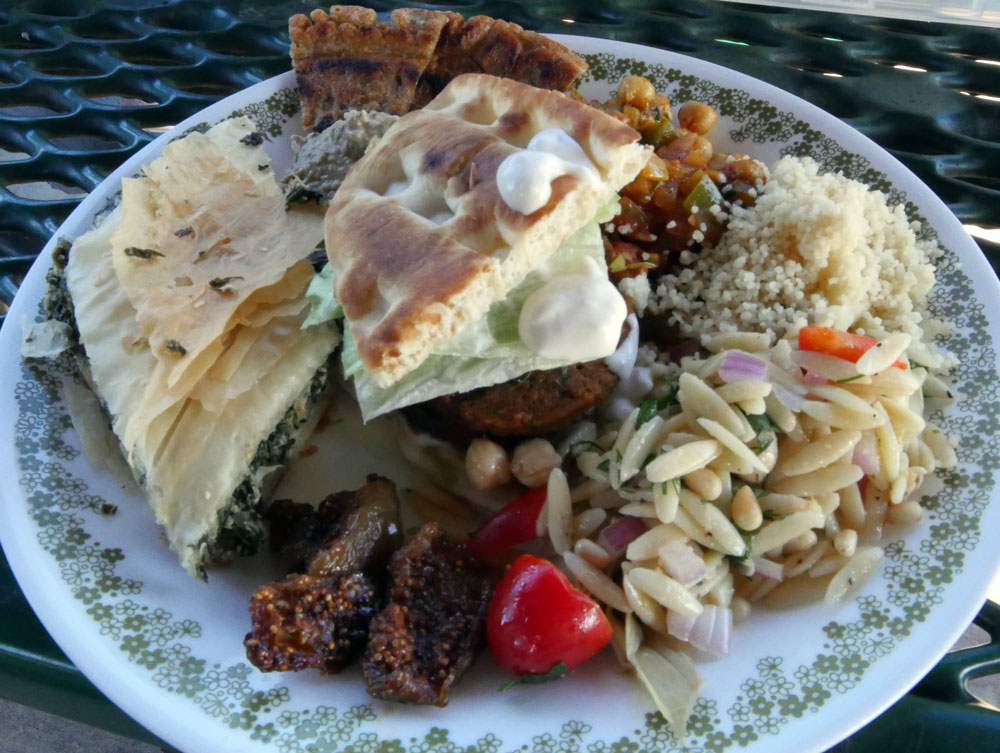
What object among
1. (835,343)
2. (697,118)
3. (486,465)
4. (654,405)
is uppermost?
(697,118)

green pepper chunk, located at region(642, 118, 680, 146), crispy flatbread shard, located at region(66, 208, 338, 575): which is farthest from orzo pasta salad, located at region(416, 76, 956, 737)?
crispy flatbread shard, located at region(66, 208, 338, 575)

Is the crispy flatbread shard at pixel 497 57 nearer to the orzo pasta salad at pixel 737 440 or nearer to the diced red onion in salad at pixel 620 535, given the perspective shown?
the orzo pasta salad at pixel 737 440

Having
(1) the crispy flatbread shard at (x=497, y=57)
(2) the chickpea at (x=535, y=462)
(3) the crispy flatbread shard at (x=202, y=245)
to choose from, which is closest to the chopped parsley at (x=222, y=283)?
(3) the crispy flatbread shard at (x=202, y=245)

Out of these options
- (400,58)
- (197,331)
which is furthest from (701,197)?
(197,331)

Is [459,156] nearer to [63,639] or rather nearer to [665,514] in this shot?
[665,514]

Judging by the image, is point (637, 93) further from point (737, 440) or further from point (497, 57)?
point (737, 440)

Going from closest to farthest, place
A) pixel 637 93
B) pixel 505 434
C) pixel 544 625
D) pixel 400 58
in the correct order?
1. pixel 544 625
2. pixel 505 434
3. pixel 637 93
4. pixel 400 58
